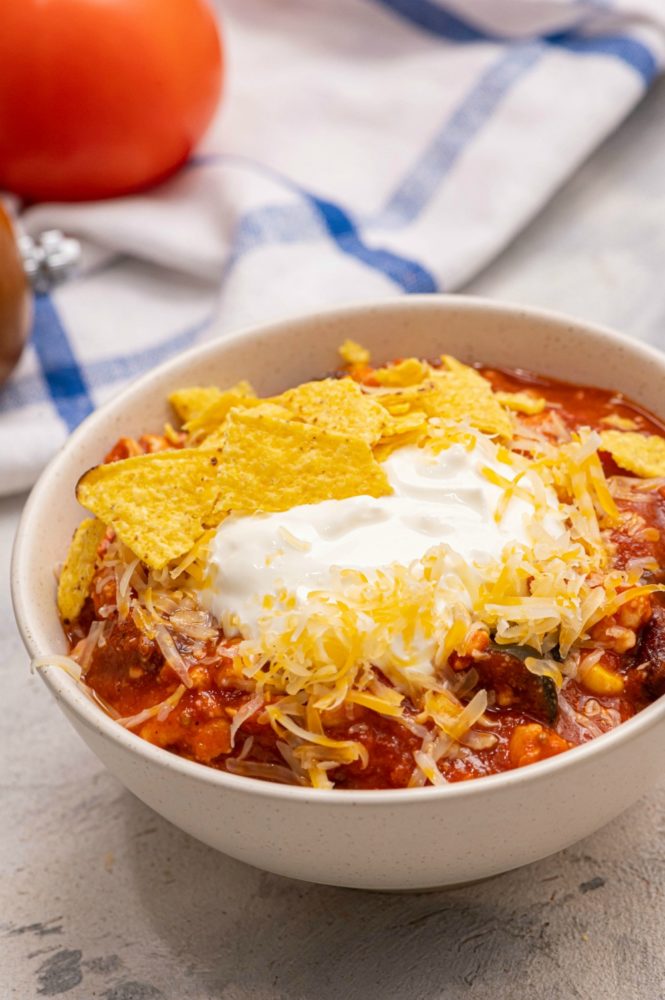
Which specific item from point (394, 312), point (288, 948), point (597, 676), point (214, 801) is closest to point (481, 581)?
point (597, 676)

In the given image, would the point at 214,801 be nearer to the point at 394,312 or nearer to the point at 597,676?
the point at 597,676

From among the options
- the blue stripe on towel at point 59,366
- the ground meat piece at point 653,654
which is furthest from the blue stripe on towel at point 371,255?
the ground meat piece at point 653,654

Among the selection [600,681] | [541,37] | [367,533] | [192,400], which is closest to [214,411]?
[192,400]

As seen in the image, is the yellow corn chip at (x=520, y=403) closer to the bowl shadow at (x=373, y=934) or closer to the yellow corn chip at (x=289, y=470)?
the yellow corn chip at (x=289, y=470)

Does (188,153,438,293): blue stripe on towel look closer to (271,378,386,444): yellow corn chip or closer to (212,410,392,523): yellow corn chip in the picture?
(271,378,386,444): yellow corn chip

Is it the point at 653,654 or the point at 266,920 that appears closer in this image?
the point at 653,654

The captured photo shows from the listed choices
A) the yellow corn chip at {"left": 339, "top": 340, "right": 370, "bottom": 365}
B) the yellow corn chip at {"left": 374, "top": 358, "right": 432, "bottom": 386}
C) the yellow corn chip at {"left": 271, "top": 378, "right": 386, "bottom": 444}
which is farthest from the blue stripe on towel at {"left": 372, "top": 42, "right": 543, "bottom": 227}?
the yellow corn chip at {"left": 271, "top": 378, "right": 386, "bottom": 444}

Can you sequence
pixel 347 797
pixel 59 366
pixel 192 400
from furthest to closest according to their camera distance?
1. pixel 59 366
2. pixel 192 400
3. pixel 347 797

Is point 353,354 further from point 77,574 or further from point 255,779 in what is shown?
point 255,779
